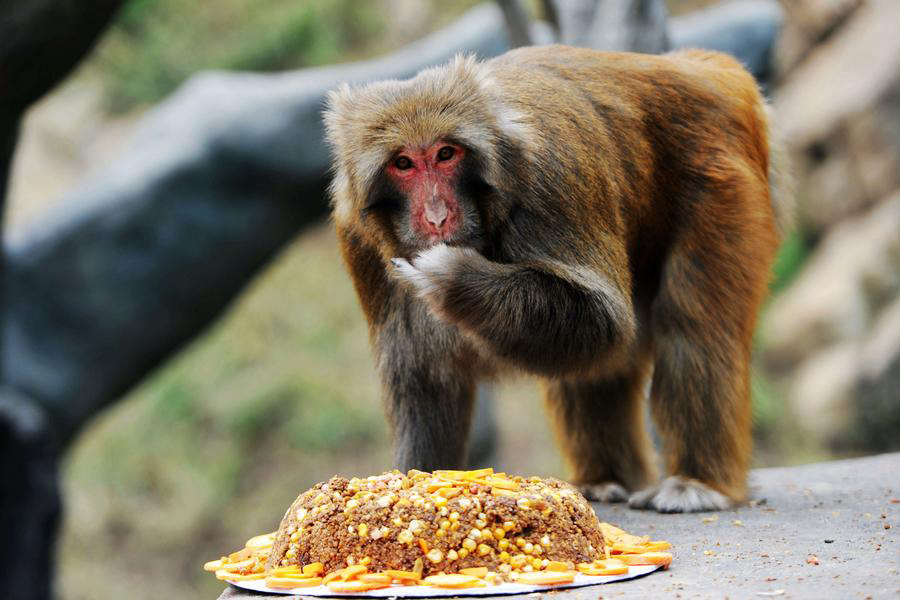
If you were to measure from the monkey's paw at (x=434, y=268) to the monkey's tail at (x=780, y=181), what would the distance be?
1980 millimetres

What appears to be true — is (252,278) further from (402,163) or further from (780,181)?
(402,163)

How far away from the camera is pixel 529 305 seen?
4.34m

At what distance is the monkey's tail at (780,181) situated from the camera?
18.3 feet

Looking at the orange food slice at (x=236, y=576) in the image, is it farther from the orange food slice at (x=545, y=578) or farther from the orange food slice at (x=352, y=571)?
the orange food slice at (x=545, y=578)

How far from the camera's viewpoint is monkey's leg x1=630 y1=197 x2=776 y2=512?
4.93 m

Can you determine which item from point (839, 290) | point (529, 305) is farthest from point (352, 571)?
point (839, 290)

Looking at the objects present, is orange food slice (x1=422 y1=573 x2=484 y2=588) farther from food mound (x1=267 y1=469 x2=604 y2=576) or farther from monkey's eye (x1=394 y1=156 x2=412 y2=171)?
monkey's eye (x1=394 y1=156 x2=412 y2=171)

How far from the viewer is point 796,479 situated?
5.84 m

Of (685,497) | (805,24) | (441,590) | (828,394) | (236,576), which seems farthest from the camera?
(805,24)

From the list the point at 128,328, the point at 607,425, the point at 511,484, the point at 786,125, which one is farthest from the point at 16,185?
the point at 511,484

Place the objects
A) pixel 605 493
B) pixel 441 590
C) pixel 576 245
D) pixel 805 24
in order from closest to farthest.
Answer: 1. pixel 441 590
2. pixel 576 245
3. pixel 605 493
4. pixel 805 24

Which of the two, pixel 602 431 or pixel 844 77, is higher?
pixel 844 77

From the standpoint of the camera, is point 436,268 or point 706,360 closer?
point 436,268

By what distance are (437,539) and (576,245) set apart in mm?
1372
